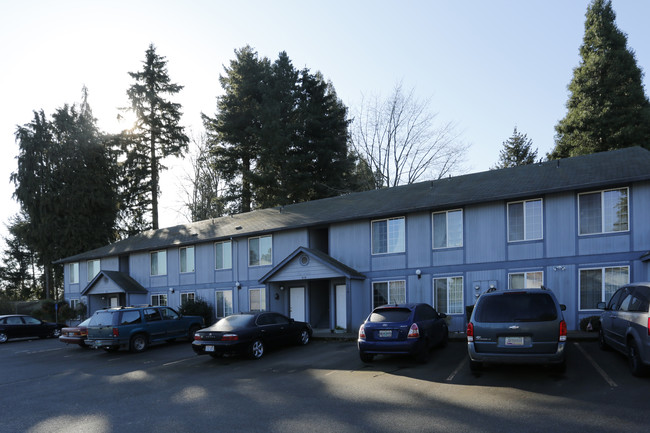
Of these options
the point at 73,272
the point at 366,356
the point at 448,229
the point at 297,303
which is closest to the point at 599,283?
the point at 448,229

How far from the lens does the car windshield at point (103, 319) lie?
17938 millimetres

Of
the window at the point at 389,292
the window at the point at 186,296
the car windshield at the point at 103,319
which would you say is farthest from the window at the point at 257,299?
the car windshield at the point at 103,319

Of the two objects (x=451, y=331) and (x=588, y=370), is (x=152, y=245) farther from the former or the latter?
(x=588, y=370)

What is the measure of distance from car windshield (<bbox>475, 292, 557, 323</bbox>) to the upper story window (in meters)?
9.19

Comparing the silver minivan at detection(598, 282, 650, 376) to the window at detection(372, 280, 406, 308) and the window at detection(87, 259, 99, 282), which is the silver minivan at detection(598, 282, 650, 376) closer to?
the window at detection(372, 280, 406, 308)

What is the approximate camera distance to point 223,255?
89.9ft

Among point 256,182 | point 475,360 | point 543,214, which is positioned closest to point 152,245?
point 256,182

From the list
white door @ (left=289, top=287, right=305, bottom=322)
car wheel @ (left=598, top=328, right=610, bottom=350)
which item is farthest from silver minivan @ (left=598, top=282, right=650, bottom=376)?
white door @ (left=289, top=287, right=305, bottom=322)

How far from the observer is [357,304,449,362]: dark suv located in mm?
12148

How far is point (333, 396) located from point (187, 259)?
71.1 feet

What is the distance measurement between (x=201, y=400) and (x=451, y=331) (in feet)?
38.0

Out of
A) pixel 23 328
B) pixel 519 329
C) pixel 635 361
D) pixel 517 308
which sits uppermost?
pixel 517 308

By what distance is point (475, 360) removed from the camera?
10.2 metres

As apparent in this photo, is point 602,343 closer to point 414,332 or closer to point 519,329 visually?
point 519,329
